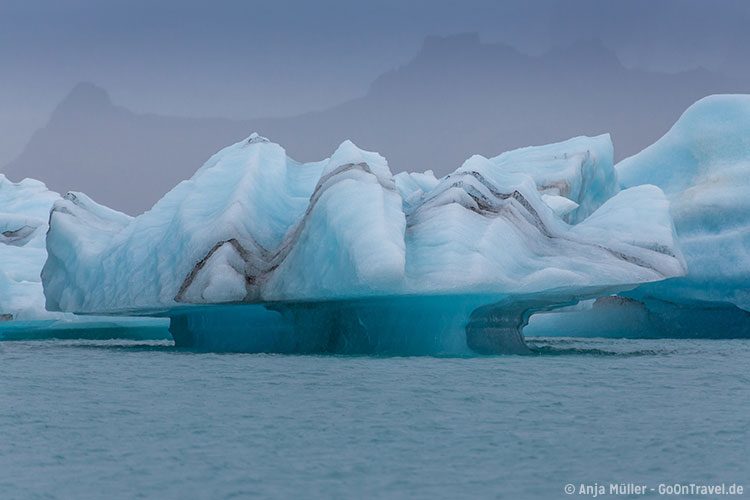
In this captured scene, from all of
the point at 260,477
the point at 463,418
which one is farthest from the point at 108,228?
the point at 260,477

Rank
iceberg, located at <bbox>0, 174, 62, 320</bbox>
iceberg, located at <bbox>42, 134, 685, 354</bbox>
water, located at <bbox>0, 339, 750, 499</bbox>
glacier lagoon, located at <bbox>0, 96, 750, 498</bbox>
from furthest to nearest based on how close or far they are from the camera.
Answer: iceberg, located at <bbox>0, 174, 62, 320</bbox>, iceberg, located at <bbox>42, 134, 685, 354</bbox>, glacier lagoon, located at <bbox>0, 96, 750, 498</bbox>, water, located at <bbox>0, 339, 750, 499</bbox>

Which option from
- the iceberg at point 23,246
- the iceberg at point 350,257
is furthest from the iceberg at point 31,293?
the iceberg at point 350,257

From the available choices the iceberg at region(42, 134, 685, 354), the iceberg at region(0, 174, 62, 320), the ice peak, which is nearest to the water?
the iceberg at region(42, 134, 685, 354)

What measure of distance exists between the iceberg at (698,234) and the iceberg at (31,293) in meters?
8.94

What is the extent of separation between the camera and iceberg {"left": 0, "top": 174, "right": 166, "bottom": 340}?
1883cm

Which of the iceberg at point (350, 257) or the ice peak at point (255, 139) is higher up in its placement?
the ice peak at point (255, 139)

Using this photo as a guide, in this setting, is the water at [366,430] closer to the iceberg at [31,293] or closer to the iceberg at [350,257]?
the iceberg at [350,257]

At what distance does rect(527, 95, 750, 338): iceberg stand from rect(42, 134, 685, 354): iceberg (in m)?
4.43

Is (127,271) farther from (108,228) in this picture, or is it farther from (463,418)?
(463,418)

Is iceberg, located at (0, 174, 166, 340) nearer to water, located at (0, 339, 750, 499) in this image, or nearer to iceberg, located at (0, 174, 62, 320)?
iceberg, located at (0, 174, 62, 320)

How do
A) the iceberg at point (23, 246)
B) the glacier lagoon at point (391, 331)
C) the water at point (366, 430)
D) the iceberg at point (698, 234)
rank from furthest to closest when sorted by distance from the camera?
the iceberg at point (23, 246), the iceberg at point (698, 234), the glacier lagoon at point (391, 331), the water at point (366, 430)

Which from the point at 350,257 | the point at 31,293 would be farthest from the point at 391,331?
the point at 31,293

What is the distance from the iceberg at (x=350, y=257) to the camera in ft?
31.1

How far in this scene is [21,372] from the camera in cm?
945
